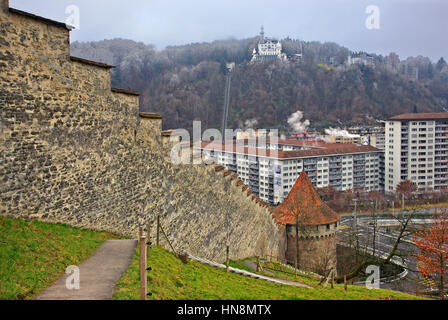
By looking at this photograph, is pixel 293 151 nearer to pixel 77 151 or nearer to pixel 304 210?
pixel 304 210

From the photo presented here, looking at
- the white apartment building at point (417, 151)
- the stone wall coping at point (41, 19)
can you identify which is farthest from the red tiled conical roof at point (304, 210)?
the white apartment building at point (417, 151)

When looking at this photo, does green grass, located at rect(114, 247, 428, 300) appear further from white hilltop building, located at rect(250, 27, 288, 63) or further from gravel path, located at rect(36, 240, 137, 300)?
white hilltop building, located at rect(250, 27, 288, 63)

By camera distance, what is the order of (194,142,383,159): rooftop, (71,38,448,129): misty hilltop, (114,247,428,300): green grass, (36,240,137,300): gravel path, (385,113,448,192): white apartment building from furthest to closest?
(71,38,448,129): misty hilltop, (385,113,448,192): white apartment building, (194,142,383,159): rooftop, (114,247,428,300): green grass, (36,240,137,300): gravel path

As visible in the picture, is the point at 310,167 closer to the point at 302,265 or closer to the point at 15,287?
the point at 302,265

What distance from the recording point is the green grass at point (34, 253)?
5723 mm

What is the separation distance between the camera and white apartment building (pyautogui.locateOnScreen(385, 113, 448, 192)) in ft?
235

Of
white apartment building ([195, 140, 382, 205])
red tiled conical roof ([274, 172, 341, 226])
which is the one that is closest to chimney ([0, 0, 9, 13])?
red tiled conical roof ([274, 172, 341, 226])

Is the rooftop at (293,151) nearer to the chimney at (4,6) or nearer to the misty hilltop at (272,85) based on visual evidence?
the misty hilltop at (272,85)

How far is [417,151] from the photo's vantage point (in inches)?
2817

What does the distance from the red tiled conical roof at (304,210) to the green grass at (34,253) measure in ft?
53.5

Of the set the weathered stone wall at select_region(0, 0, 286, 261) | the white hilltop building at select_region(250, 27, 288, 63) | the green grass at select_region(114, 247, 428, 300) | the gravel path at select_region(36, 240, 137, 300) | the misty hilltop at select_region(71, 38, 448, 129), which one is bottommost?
the green grass at select_region(114, 247, 428, 300)

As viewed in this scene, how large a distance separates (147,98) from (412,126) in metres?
49.1

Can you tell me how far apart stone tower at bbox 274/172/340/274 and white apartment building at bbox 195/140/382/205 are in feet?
115

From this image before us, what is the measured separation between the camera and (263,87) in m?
113
